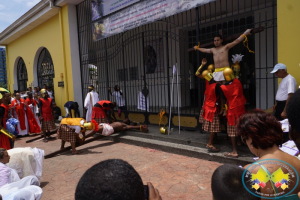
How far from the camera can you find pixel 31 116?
319 inches

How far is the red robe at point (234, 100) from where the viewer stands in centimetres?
389

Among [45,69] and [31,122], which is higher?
[45,69]

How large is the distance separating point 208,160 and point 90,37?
6845 mm

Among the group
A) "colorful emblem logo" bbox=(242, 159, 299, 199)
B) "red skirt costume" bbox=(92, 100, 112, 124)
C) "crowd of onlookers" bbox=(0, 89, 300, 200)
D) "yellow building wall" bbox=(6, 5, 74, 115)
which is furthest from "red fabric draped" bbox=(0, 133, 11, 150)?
"yellow building wall" bbox=(6, 5, 74, 115)

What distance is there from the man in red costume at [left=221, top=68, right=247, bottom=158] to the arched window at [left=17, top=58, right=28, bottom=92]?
13.5 meters

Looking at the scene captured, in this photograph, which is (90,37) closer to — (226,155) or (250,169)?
(226,155)

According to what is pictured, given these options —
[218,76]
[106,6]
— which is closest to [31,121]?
[106,6]

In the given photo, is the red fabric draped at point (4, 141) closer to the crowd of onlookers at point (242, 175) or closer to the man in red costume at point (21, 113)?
the man in red costume at point (21, 113)

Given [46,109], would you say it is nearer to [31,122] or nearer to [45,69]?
[31,122]

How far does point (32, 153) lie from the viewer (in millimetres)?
3529

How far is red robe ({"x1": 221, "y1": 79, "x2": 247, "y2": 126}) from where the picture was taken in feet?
12.8

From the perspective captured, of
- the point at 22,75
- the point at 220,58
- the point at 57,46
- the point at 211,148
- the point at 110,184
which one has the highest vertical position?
the point at 57,46

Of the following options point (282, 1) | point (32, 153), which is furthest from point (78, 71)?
point (282, 1)

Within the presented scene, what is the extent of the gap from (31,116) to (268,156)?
854 cm
